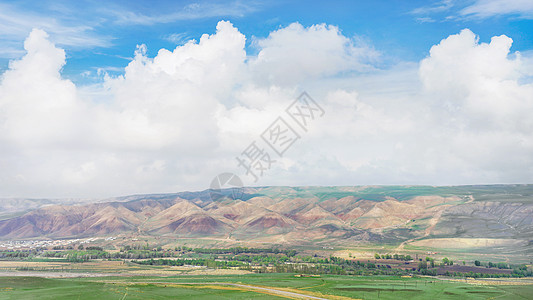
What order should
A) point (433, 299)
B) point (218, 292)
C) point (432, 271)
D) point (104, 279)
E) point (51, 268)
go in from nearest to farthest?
point (433, 299) < point (218, 292) < point (104, 279) < point (432, 271) < point (51, 268)

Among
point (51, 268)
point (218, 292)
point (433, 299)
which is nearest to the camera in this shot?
point (433, 299)

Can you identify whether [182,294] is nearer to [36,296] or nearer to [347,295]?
[36,296]

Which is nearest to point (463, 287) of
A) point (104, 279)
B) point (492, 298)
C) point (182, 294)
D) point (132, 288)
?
point (492, 298)

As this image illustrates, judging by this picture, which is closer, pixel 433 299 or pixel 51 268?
pixel 433 299

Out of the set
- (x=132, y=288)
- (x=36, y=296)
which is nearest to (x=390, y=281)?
(x=132, y=288)

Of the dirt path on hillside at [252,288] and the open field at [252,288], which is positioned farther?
the open field at [252,288]

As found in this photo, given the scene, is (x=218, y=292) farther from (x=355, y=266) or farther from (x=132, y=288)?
(x=355, y=266)

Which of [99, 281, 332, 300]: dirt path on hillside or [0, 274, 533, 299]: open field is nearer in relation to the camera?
[99, 281, 332, 300]: dirt path on hillside
